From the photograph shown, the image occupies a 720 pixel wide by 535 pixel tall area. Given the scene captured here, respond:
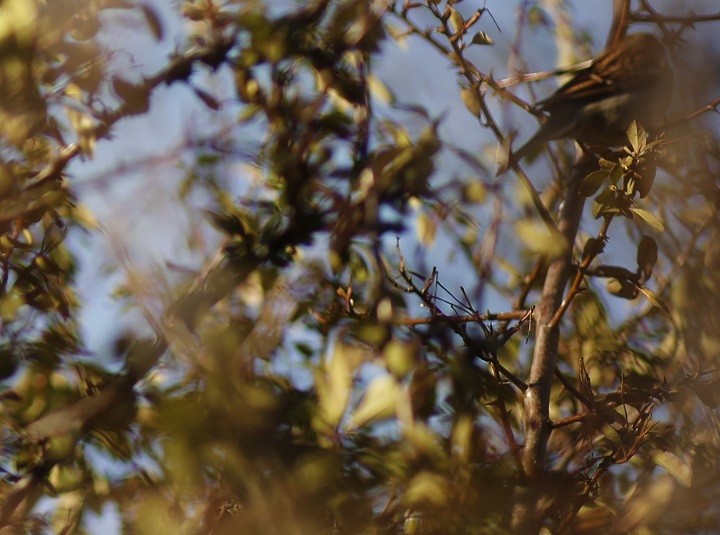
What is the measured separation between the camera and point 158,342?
52.6 inches

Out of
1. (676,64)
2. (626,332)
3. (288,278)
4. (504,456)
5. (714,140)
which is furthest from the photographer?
(626,332)

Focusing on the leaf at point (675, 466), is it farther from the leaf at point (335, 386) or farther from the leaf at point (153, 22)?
the leaf at point (153, 22)

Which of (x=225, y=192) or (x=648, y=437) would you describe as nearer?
(x=648, y=437)

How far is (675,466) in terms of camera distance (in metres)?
1.44

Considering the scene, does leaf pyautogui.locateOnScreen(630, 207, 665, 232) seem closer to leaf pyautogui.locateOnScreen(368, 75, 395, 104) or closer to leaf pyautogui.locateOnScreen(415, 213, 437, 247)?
leaf pyautogui.locateOnScreen(415, 213, 437, 247)

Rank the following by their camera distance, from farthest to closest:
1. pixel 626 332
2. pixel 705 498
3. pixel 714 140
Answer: pixel 626 332, pixel 714 140, pixel 705 498

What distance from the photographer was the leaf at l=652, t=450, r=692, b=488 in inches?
55.6

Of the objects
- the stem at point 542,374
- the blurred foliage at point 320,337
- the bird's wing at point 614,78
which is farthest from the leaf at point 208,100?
the bird's wing at point 614,78

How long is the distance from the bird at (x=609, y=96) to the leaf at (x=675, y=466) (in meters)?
1.00

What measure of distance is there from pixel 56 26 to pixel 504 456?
119 cm

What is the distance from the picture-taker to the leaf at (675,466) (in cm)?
141

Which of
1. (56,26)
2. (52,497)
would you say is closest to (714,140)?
(56,26)

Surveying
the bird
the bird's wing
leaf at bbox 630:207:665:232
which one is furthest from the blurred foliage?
the bird's wing

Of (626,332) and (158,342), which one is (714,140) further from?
(158,342)
